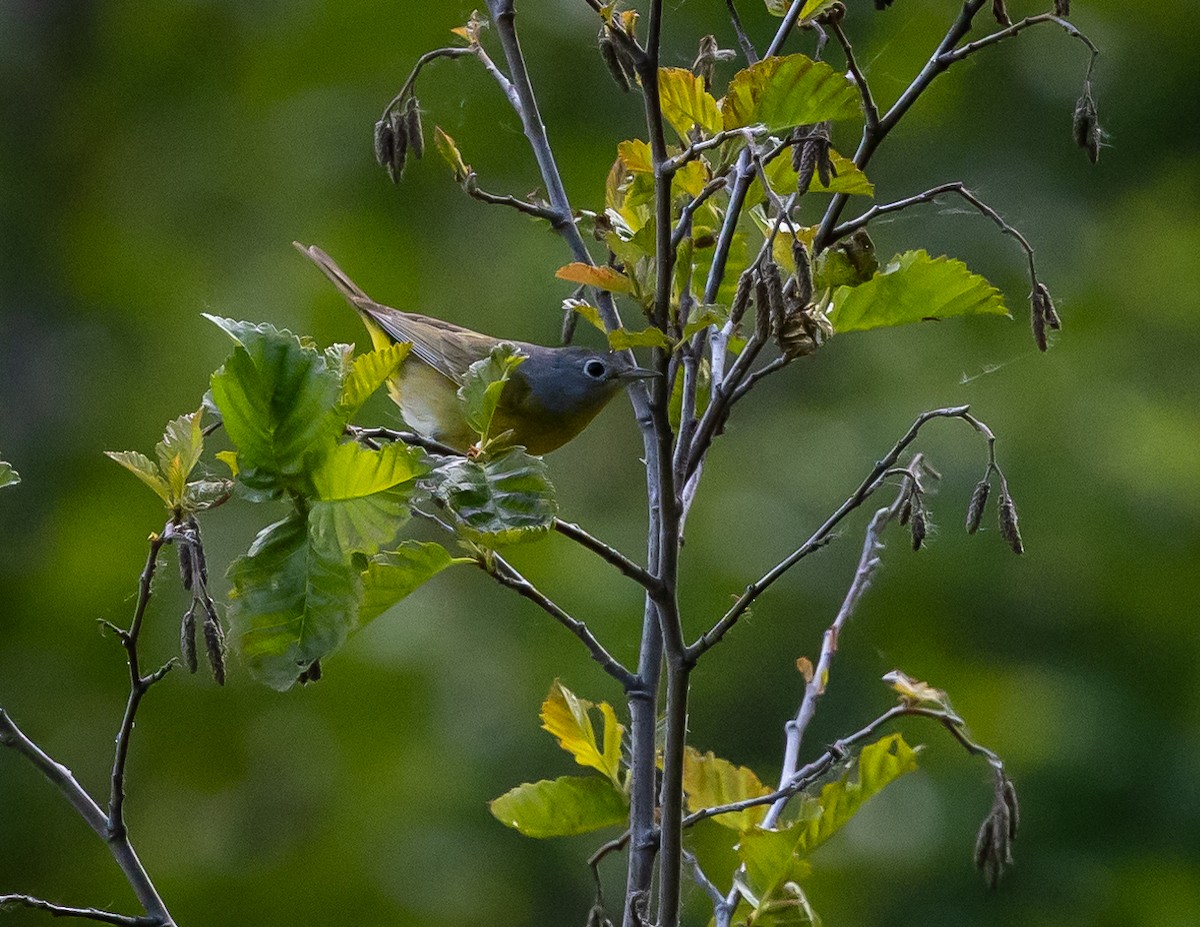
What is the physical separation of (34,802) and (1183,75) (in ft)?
18.9

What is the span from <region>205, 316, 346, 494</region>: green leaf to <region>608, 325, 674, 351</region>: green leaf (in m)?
0.29

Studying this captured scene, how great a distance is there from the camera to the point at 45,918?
226 inches

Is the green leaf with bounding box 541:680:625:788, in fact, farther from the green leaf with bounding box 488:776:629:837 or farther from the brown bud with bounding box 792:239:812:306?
the brown bud with bounding box 792:239:812:306

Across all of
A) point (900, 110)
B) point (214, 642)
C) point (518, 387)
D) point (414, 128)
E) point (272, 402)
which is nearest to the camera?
point (272, 402)

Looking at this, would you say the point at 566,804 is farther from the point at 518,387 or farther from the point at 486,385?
the point at 518,387

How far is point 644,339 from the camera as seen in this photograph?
1435 mm

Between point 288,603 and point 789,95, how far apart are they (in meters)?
0.70

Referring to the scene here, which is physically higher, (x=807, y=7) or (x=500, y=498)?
(x=807, y=7)

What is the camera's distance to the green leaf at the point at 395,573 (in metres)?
1.50

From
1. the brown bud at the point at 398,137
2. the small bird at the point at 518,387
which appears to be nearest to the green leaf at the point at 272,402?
the brown bud at the point at 398,137

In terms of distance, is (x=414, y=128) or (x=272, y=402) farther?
(x=414, y=128)

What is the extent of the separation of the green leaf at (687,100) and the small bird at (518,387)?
3.92ft

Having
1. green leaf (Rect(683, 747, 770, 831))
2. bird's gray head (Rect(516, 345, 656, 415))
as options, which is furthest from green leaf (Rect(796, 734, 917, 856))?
bird's gray head (Rect(516, 345, 656, 415))

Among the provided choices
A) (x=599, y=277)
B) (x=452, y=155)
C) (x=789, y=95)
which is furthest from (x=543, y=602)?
(x=452, y=155)
